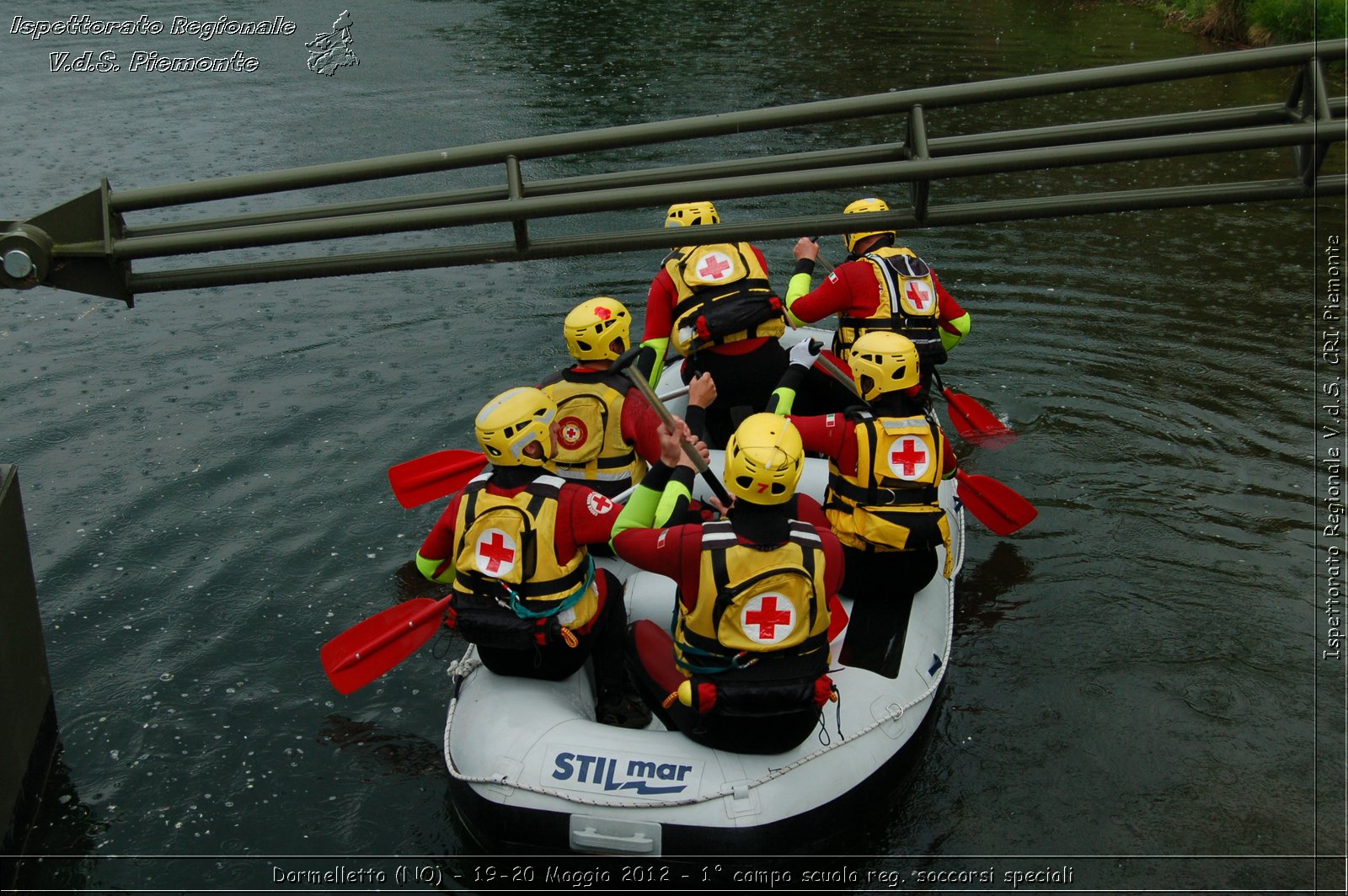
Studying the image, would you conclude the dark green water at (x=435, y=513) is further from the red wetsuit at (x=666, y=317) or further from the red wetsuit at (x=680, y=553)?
the red wetsuit at (x=666, y=317)

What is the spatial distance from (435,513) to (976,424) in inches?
149

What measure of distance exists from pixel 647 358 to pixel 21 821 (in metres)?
4.01

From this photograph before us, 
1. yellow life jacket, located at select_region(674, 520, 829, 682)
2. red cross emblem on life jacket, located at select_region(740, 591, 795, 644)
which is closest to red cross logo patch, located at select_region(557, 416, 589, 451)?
yellow life jacket, located at select_region(674, 520, 829, 682)

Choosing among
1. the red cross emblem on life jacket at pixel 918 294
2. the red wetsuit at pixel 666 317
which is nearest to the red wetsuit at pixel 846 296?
the red cross emblem on life jacket at pixel 918 294

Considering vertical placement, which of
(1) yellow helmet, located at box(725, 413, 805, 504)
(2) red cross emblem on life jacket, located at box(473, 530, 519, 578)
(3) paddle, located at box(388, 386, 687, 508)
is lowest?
(3) paddle, located at box(388, 386, 687, 508)

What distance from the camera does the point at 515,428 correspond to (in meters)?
5.07

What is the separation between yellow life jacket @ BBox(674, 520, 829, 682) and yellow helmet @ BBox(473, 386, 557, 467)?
33.9 inches

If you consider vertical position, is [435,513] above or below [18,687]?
below

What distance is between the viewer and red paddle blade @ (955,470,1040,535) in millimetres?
7406

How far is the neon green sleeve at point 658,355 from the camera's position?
7203 millimetres

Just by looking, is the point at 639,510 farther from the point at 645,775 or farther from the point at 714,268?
the point at 714,268

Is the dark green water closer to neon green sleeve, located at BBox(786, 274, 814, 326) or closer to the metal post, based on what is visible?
the metal post

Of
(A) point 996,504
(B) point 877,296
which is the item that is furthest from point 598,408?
(A) point 996,504

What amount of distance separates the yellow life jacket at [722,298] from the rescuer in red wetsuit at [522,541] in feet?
6.43
